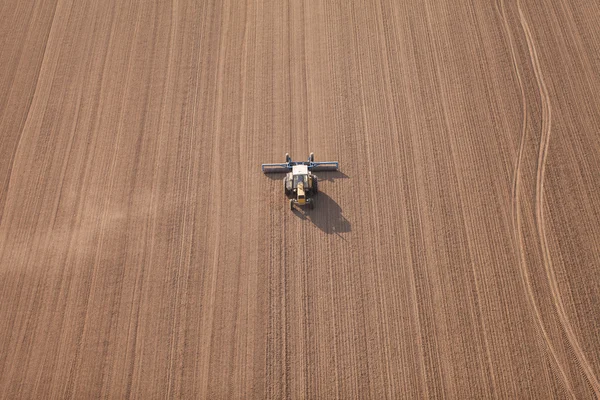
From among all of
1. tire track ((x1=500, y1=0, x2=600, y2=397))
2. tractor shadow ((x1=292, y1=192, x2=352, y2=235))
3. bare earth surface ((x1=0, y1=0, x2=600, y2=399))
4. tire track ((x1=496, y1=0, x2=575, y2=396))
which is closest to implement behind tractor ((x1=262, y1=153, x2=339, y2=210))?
tractor shadow ((x1=292, y1=192, x2=352, y2=235))

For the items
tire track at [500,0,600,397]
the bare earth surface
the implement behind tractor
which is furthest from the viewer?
the implement behind tractor

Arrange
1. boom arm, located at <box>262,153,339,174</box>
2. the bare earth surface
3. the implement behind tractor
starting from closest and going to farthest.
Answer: the bare earth surface
the implement behind tractor
boom arm, located at <box>262,153,339,174</box>

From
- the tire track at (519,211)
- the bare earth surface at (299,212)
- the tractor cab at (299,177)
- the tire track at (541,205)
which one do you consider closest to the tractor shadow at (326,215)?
the bare earth surface at (299,212)

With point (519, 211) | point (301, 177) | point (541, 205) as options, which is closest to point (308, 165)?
point (301, 177)

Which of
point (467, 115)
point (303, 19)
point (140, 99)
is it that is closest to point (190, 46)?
point (140, 99)

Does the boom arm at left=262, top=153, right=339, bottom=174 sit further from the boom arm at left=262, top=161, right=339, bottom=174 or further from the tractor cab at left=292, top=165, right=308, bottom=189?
the tractor cab at left=292, top=165, right=308, bottom=189

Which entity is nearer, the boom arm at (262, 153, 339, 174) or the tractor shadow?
the tractor shadow
